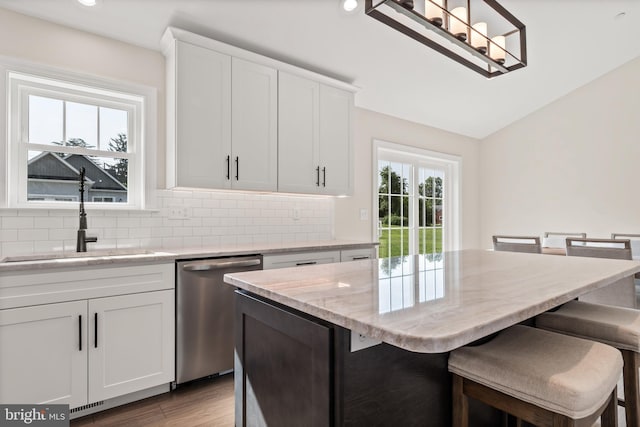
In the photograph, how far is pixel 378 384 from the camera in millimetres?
1034

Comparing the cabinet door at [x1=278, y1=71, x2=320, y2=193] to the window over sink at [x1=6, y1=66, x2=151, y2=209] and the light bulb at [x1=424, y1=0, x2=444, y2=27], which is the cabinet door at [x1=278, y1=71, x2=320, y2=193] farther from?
the light bulb at [x1=424, y1=0, x2=444, y2=27]

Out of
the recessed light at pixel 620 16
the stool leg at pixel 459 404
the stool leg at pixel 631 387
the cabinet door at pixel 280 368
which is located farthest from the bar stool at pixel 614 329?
the recessed light at pixel 620 16

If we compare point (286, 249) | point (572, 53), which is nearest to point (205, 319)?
point (286, 249)

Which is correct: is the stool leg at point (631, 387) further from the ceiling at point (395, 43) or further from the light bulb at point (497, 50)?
the ceiling at point (395, 43)

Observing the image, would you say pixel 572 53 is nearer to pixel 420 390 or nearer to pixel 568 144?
pixel 568 144

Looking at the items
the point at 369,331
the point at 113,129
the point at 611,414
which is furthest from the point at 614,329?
the point at 113,129

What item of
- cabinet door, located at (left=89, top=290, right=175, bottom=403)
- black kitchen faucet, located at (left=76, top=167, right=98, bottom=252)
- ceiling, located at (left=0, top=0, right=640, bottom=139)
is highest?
ceiling, located at (left=0, top=0, right=640, bottom=139)

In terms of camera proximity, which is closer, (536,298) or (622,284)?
(536,298)

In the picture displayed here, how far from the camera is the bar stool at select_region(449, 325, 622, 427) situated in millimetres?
943

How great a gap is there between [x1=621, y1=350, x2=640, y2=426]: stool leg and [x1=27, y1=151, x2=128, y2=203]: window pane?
3.11m

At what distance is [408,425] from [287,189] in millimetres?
2195

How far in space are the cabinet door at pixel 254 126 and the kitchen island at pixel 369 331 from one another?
4.89 ft

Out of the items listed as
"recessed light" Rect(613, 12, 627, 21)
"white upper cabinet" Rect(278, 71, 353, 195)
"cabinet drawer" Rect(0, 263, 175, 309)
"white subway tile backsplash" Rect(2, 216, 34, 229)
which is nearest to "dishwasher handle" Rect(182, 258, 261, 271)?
"cabinet drawer" Rect(0, 263, 175, 309)

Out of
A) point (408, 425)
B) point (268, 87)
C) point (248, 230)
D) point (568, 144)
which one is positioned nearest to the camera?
point (408, 425)
